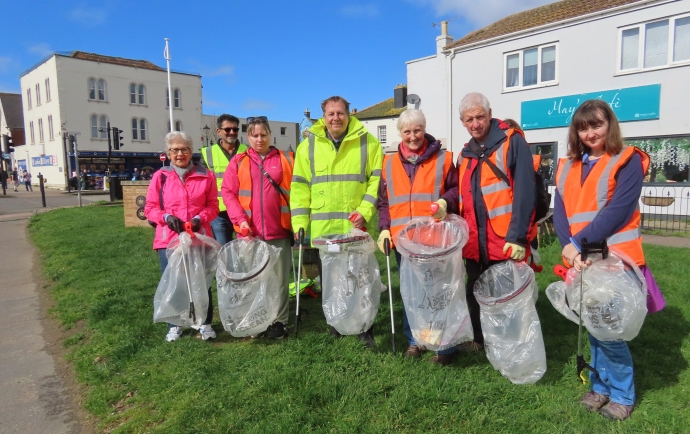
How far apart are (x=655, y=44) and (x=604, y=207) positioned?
43.4ft

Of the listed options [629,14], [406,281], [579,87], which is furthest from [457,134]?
[406,281]

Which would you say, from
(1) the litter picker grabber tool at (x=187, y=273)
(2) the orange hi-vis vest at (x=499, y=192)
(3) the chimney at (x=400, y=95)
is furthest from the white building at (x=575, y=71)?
(1) the litter picker grabber tool at (x=187, y=273)

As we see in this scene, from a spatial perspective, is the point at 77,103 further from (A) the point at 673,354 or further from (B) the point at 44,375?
(A) the point at 673,354

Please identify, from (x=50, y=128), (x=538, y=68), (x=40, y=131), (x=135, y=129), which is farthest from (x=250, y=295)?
(x=40, y=131)

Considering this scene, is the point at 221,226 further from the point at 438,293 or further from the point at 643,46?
the point at 643,46

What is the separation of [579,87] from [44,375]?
15270mm

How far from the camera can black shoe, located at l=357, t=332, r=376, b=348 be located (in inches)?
144

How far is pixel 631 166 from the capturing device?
8.35 feet

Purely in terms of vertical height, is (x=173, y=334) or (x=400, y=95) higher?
(x=400, y=95)

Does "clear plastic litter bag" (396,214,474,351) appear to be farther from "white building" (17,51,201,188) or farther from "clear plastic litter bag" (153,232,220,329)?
"white building" (17,51,201,188)

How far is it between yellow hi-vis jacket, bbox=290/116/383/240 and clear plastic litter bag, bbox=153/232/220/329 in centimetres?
90

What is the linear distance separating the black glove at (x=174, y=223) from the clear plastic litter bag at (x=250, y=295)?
0.39 metres

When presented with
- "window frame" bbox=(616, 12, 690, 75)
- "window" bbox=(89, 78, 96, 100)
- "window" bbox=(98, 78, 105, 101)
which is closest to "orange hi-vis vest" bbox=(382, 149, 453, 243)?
"window frame" bbox=(616, 12, 690, 75)

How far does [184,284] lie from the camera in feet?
12.8
